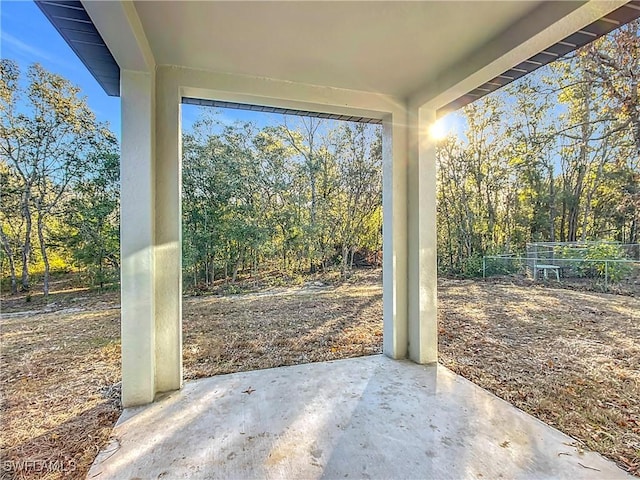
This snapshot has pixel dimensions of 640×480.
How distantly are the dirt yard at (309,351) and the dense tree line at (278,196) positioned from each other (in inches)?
24.9

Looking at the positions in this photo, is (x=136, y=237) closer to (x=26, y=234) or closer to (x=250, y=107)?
(x=250, y=107)

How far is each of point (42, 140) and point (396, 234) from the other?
3.57 meters

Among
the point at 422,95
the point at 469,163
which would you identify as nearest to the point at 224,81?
the point at 422,95

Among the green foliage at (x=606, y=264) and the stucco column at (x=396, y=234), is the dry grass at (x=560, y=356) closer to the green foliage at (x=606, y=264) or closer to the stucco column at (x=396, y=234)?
the green foliage at (x=606, y=264)

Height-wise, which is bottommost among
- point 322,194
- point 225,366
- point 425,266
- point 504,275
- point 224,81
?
point 225,366

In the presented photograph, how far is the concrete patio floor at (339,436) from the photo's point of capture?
1473 mm

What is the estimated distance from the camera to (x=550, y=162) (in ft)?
19.4

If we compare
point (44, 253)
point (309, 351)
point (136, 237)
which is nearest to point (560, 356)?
point (309, 351)

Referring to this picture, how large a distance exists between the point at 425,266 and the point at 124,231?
96.5 inches

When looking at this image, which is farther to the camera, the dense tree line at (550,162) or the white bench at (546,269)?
the white bench at (546,269)

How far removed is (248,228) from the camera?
15.8ft

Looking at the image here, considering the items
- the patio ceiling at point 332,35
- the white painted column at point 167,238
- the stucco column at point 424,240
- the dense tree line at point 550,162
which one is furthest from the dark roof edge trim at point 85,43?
the dense tree line at point 550,162

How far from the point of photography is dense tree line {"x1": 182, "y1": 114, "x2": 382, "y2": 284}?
14.9ft

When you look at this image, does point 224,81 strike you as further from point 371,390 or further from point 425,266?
point 371,390
